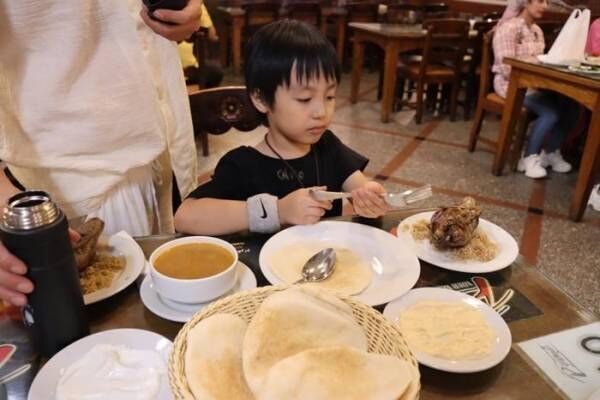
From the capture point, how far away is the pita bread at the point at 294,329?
1.87 feet

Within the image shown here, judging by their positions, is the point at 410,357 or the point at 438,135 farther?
the point at 438,135

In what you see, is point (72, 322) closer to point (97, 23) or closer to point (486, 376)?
point (486, 376)

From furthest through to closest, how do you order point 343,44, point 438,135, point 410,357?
point 343,44, point 438,135, point 410,357

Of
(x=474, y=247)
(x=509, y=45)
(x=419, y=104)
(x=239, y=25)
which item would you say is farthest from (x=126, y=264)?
(x=239, y=25)

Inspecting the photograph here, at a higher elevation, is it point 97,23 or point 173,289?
point 97,23

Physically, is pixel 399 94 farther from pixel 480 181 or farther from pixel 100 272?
pixel 100 272

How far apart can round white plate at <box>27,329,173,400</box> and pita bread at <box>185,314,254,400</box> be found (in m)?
0.11

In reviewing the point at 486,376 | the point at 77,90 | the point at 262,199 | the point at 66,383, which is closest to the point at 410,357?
the point at 486,376

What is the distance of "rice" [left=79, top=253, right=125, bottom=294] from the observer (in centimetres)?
88

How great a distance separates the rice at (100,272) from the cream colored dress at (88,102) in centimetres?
30

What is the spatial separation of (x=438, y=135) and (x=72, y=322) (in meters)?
4.56

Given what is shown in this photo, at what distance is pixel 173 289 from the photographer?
80cm

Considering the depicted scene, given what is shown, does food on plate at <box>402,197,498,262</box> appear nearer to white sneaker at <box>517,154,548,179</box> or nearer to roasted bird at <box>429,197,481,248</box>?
roasted bird at <box>429,197,481,248</box>

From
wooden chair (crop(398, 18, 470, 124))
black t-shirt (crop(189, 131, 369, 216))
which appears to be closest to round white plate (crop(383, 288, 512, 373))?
black t-shirt (crop(189, 131, 369, 216))
